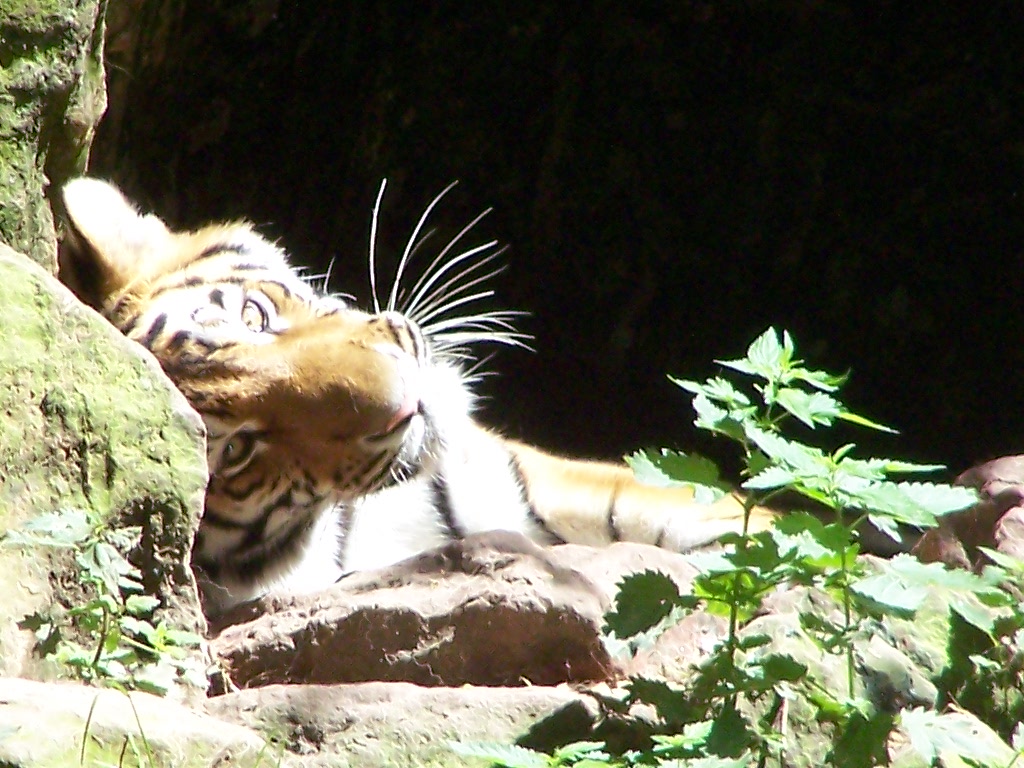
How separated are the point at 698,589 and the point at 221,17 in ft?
9.25

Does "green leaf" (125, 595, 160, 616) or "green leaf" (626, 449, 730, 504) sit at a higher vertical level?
"green leaf" (626, 449, 730, 504)

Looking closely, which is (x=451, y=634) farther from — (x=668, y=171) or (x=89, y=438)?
(x=668, y=171)

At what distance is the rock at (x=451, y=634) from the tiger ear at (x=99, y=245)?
89cm

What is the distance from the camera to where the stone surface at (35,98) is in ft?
6.49

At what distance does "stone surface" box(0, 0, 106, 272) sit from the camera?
6.49 feet

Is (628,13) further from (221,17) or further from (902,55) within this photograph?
(221,17)

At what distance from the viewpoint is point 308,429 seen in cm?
215

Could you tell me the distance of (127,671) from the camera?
57.4 inches

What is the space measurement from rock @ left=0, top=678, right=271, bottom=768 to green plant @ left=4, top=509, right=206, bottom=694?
0.08 m

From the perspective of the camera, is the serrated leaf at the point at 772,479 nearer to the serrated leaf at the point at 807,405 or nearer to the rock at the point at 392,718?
the serrated leaf at the point at 807,405

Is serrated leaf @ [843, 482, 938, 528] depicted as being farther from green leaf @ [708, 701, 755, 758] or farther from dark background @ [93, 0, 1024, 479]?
dark background @ [93, 0, 1024, 479]

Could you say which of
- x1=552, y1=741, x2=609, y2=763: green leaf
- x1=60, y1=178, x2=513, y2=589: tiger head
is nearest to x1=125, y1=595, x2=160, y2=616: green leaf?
x1=552, y1=741, x2=609, y2=763: green leaf

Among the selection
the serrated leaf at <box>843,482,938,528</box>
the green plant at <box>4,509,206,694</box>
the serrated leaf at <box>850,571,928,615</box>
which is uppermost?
the serrated leaf at <box>843,482,938,528</box>

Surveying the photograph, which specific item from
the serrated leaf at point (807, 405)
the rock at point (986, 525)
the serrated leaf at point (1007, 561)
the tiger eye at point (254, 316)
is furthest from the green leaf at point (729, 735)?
the tiger eye at point (254, 316)
